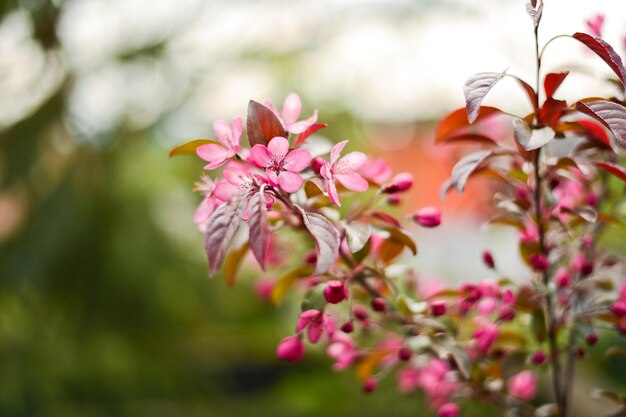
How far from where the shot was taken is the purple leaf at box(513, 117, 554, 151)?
1.49ft

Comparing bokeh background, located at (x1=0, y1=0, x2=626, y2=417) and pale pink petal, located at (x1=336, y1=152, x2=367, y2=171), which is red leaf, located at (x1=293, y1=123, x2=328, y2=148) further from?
bokeh background, located at (x1=0, y1=0, x2=626, y2=417)

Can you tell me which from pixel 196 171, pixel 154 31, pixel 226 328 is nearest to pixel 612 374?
pixel 226 328

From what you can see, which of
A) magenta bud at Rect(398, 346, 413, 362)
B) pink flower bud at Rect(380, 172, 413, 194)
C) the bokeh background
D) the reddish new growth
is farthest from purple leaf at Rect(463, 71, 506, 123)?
the bokeh background

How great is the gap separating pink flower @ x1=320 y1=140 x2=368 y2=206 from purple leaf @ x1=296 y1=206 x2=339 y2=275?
0.08 feet

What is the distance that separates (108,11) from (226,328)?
126cm

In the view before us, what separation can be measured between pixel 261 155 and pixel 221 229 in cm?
6

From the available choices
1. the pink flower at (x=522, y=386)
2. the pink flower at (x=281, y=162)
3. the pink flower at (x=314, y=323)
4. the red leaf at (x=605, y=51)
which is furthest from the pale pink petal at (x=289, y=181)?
the pink flower at (x=522, y=386)

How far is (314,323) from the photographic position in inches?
20.3

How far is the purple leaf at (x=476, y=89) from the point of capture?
1.44ft

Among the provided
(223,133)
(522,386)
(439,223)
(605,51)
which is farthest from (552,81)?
(522,386)

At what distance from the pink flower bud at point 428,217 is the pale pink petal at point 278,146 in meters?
0.17

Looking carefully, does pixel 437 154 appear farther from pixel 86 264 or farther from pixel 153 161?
pixel 153 161

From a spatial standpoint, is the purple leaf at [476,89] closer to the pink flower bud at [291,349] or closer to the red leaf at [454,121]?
the red leaf at [454,121]

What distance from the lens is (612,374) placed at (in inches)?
73.0
